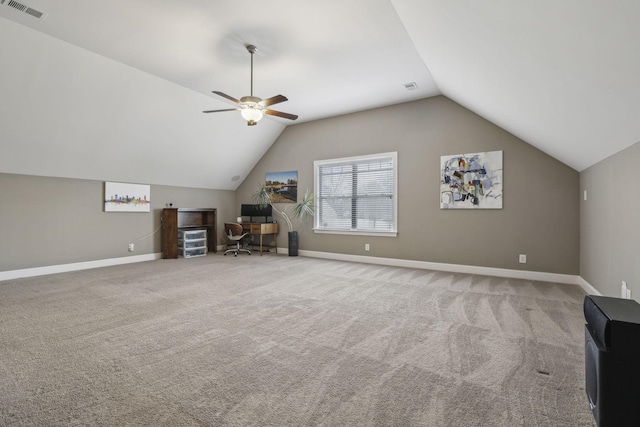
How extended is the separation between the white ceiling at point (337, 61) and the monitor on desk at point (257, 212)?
7.76 ft

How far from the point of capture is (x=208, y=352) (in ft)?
7.52

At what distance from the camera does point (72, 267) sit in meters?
5.29

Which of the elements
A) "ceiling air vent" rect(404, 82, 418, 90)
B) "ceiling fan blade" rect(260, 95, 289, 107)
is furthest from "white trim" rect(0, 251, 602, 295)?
"ceiling fan blade" rect(260, 95, 289, 107)

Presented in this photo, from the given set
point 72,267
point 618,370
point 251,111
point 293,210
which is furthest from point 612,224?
point 72,267

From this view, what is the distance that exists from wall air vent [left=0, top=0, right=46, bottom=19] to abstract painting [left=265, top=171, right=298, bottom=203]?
484 centimetres

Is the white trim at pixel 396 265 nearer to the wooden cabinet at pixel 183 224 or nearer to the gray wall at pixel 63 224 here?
the gray wall at pixel 63 224

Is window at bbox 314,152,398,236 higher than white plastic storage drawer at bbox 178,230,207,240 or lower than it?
higher

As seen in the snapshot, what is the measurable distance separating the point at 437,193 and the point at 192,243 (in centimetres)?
545

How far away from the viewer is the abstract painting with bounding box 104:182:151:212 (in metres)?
5.82

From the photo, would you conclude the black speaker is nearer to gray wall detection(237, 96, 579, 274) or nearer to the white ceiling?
the white ceiling

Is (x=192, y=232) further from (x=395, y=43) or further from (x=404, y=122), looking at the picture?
(x=395, y=43)

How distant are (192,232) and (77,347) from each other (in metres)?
4.65

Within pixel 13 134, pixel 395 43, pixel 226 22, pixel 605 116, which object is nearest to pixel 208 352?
pixel 226 22

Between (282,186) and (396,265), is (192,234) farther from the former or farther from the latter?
(396,265)
